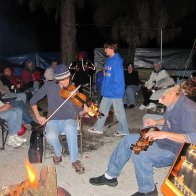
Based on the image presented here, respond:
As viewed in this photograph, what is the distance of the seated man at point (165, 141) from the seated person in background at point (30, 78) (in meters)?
5.95

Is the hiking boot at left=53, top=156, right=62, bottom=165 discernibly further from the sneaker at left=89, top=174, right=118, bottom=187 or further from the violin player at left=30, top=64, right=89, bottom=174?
the sneaker at left=89, top=174, right=118, bottom=187

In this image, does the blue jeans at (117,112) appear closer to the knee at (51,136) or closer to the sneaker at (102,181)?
the knee at (51,136)

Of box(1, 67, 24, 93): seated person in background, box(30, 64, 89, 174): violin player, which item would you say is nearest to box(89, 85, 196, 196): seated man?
box(30, 64, 89, 174): violin player

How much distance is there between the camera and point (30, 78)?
32.7ft

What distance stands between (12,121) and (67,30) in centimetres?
639

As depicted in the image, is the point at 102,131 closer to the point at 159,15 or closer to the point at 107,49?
the point at 107,49

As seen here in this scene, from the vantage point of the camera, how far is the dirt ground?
4.46m

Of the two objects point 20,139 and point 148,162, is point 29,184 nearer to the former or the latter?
point 148,162

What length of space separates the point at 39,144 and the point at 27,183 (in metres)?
1.77

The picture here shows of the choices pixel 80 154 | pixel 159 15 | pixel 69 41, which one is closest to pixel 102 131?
pixel 80 154

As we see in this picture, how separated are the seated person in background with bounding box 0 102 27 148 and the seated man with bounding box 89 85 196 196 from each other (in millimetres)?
2304

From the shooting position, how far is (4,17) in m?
24.1

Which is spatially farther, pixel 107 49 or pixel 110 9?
pixel 110 9

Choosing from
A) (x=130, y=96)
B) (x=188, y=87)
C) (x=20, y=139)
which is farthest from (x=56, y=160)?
(x=130, y=96)
